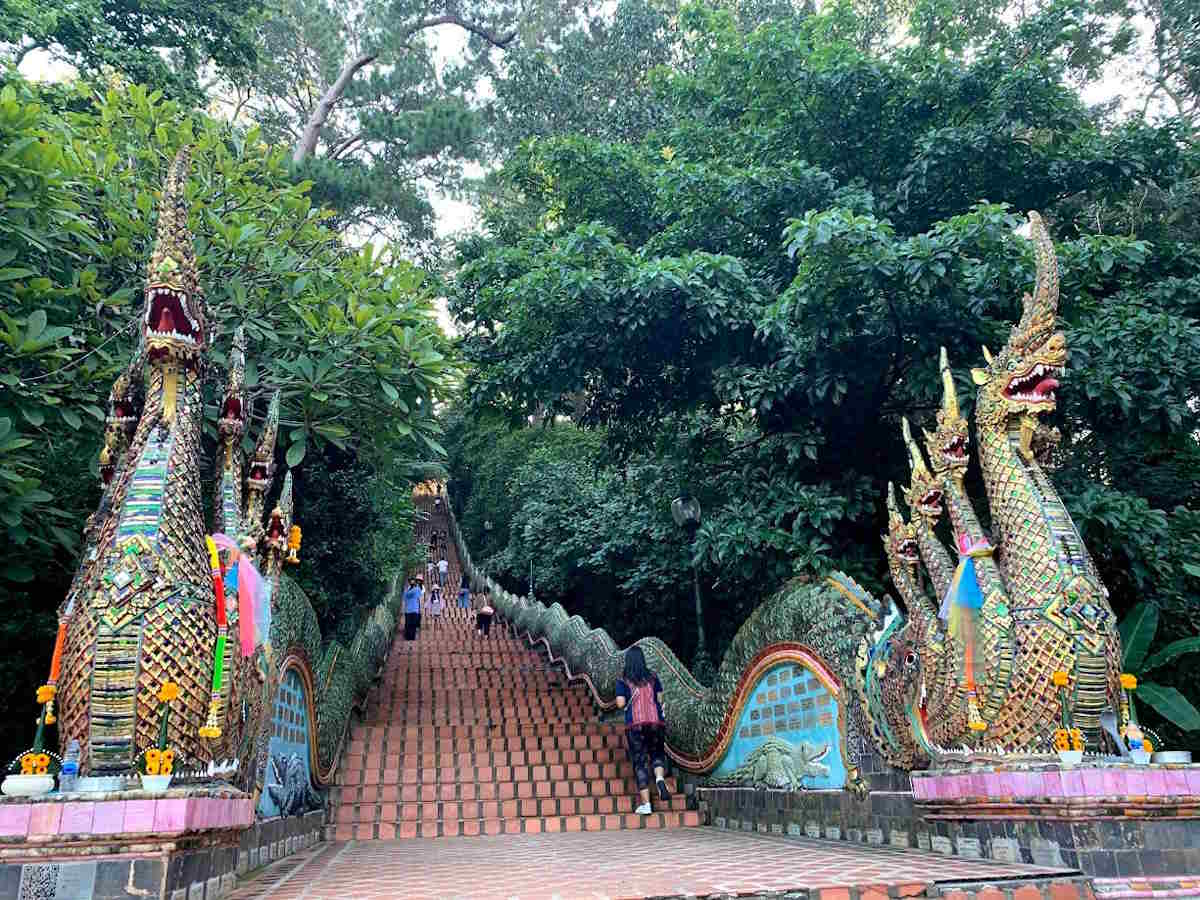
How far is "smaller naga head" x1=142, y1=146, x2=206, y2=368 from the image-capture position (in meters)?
4.85

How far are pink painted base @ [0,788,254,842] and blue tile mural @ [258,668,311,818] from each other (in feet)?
8.74

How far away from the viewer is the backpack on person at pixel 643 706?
28.4 feet

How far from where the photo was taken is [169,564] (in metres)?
4.50

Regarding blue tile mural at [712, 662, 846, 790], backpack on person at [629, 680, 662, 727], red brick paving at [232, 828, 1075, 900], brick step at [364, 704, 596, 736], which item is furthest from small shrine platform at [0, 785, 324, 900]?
brick step at [364, 704, 596, 736]

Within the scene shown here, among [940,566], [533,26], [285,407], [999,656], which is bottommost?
[999,656]

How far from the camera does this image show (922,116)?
10.6m

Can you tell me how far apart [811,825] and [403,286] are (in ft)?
20.4

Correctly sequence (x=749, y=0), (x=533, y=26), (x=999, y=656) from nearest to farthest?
(x=999, y=656)
(x=749, y=0)
(x=533, y=26)

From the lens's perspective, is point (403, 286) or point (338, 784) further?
point (338, 784)

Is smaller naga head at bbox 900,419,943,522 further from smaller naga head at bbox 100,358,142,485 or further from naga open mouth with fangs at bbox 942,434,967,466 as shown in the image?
smaller naga head at bbox 100,358,142,485

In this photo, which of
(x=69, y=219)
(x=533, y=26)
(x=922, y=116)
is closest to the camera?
(x=69, y=219)

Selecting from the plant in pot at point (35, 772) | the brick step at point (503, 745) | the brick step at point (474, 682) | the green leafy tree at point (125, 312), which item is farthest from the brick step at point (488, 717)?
the plant in pot at point (35, 772)

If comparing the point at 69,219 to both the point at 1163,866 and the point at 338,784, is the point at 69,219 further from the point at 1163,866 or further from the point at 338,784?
the point at 1163,866

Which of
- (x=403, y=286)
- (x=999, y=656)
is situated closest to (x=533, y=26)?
(x=403, y=286)
